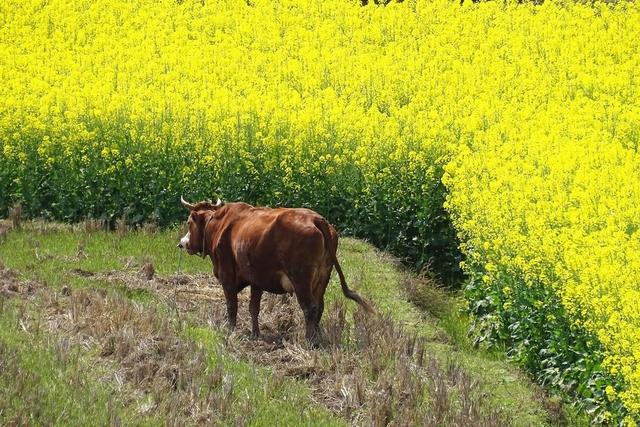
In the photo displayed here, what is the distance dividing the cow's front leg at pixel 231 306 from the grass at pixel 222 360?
0.15m

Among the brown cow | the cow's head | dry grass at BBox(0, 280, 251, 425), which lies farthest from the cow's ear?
dry grass at BBox(0, 280, 251, 425)

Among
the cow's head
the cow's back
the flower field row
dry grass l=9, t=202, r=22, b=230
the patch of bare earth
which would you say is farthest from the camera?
dry grass l=9, t=202, r=22, b=230

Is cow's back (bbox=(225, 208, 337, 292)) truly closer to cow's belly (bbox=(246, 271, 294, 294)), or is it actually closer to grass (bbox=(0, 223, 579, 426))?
cow's belly (bbox=(246, 271, 294, 294))

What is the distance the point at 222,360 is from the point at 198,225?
2.52m

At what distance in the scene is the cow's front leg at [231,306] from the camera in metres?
14.2

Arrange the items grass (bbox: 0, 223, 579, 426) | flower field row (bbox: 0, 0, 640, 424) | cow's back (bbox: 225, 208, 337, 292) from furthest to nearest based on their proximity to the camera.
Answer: flower field row (bbox: 0, 0, 640, 424) < cow's back (bbox: 225, 208, 337, 292) < grass (bbox: 0, 223, 579, 426)

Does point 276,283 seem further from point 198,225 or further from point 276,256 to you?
point 198,225

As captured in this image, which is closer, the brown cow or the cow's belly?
the brown cow

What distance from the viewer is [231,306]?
14.2 metres

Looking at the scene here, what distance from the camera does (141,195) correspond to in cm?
2136

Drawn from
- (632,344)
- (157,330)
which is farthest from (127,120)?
(632,344)

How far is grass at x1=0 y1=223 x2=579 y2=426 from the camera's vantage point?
434 inches

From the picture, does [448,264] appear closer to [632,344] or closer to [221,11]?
[632,344]

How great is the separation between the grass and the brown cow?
1.06ft
